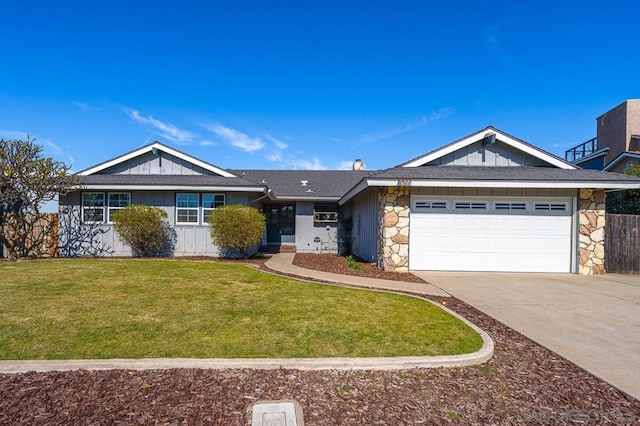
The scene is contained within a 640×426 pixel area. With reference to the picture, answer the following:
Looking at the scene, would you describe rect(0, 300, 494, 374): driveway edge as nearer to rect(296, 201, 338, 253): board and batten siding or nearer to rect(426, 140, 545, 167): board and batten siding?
rect(426, 140, 545, 167): board and batten siding

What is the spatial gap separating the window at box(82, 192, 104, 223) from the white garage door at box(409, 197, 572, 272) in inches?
461

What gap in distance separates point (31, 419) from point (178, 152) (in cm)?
1197

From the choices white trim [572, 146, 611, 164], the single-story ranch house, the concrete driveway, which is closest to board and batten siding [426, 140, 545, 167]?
the single-story ranch house

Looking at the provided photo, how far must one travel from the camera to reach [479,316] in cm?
559

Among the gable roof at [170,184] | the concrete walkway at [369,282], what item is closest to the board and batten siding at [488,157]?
the concrete walkway at [369,282]

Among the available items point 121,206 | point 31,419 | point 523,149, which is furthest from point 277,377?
point 121,206

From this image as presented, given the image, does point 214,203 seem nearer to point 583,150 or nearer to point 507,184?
point 507,184

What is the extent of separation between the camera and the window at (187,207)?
41.6ft

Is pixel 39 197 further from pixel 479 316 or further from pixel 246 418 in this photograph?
pixel 479 316

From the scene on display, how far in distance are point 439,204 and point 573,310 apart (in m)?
4.68

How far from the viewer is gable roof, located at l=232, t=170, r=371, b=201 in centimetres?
1612

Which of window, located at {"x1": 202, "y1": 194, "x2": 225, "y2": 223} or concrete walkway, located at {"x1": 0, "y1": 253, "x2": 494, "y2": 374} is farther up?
window, located at {"x1": 202, "y1": 194, "x2": 225, "y2": 223}

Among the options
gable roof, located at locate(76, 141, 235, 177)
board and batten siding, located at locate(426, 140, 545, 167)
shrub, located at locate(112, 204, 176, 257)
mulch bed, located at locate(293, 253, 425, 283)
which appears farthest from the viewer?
gable roof, located at locate(76, 141, 235, 177)

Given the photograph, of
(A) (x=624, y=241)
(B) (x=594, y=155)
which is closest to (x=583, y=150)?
(B) (x=594, y=155)
